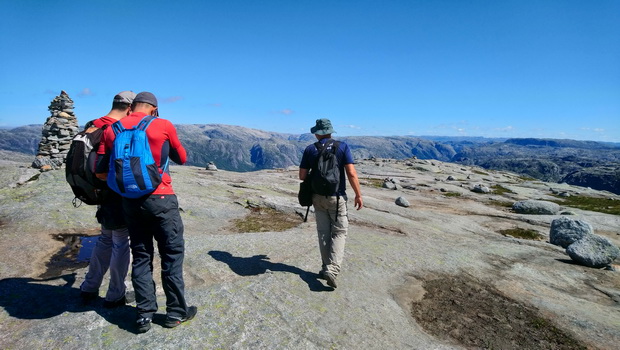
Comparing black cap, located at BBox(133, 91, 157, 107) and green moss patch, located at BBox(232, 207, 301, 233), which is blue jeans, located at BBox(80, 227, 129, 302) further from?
green moss patch, located at BBox(232, 207, 301, 233)

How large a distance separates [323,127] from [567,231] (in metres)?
19.5

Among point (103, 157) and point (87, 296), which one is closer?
point (103, 157)

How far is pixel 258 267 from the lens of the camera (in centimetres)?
1101

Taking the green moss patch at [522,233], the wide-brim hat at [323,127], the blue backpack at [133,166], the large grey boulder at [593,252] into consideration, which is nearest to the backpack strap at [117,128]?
the blue backpack at [133,166]

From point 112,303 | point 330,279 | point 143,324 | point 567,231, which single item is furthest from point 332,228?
point 567,231

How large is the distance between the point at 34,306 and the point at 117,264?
2059mm

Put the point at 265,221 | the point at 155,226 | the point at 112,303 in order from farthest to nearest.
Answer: the point at 265,221
the point at 112,303
the point at 155,226

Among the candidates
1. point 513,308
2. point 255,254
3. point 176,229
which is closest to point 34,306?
point 176,229

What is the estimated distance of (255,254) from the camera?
12.4m

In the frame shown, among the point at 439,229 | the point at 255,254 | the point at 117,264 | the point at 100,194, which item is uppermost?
the point at 100,194

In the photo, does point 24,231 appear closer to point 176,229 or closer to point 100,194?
point 100,194

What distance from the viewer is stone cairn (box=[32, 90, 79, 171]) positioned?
2891 cm

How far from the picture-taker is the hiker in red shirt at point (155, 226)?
20.2 ft

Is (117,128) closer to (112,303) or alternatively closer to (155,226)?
(155,226)
